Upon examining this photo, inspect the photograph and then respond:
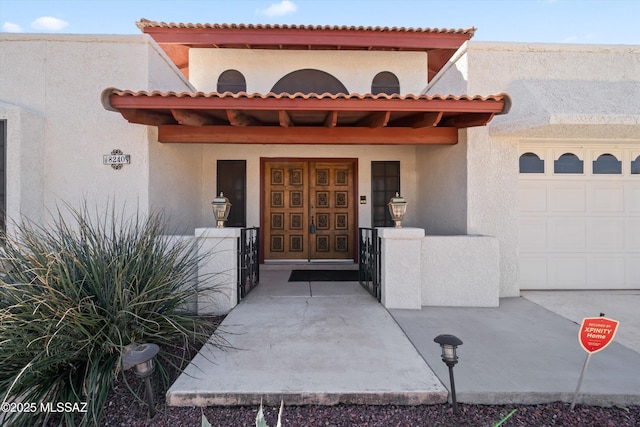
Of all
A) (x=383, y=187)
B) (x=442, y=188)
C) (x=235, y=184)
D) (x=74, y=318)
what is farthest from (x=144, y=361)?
(x=383, y=187)

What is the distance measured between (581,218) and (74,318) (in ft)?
24.0

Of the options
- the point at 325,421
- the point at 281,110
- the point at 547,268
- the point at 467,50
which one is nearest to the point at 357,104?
the point at 281,110

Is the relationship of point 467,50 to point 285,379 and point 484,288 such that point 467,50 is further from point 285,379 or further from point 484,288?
point 285,379

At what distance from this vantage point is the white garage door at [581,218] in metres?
5.69

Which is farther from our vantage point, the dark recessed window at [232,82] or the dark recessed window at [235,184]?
the dark recessed window at [232,82]

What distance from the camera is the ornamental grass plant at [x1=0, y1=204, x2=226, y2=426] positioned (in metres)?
2.43

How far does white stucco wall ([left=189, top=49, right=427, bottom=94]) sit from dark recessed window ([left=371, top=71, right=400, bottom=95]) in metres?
0.11

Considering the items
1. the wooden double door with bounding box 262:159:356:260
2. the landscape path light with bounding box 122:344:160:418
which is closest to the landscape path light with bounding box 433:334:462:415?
the landscape path light with bounding box 122:344:160:418

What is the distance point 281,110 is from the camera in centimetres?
473

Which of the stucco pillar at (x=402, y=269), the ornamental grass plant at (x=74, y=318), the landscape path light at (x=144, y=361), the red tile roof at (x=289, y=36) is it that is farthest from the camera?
the red tile roof at (x=289, y=36)

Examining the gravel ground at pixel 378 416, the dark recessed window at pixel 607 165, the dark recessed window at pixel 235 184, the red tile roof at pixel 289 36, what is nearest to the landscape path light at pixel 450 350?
the gravel ground at pixel 378 416

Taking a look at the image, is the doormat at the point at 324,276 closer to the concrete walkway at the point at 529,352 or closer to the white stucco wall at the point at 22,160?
the concrete walkway at the point at 529,352

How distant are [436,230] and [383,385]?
443 cm

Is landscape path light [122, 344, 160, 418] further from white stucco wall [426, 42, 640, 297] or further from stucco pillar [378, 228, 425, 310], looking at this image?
white stucco wall [426, 42, 640, 297]
